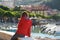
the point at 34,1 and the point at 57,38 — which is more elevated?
the point at 34,1

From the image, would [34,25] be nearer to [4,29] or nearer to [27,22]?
[27,22]

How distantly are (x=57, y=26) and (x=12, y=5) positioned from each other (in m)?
0.73

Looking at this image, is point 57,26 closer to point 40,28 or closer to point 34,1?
point 40,28

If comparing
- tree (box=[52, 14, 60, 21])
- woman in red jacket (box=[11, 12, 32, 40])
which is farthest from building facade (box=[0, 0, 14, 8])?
tree (box=[52, 14, 60, 21])

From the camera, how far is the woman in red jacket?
3072 mm

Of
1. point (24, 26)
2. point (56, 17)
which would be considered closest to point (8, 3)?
point (24, 26)

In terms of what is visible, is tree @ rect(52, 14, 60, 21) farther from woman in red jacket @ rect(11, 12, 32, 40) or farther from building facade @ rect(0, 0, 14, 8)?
building facade @ rect(0, 0, 14, 8)

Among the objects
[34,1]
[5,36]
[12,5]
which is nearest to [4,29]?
[5,36]

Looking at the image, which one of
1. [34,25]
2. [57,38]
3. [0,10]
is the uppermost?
[0,10]

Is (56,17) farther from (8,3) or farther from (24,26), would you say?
(8,3)

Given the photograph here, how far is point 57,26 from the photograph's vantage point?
3.35 m

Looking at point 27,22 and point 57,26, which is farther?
point 57,26

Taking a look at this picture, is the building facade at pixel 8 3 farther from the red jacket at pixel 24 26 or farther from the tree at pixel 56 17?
the tree at pixel 56 17

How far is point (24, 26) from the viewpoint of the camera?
10.1 feet
